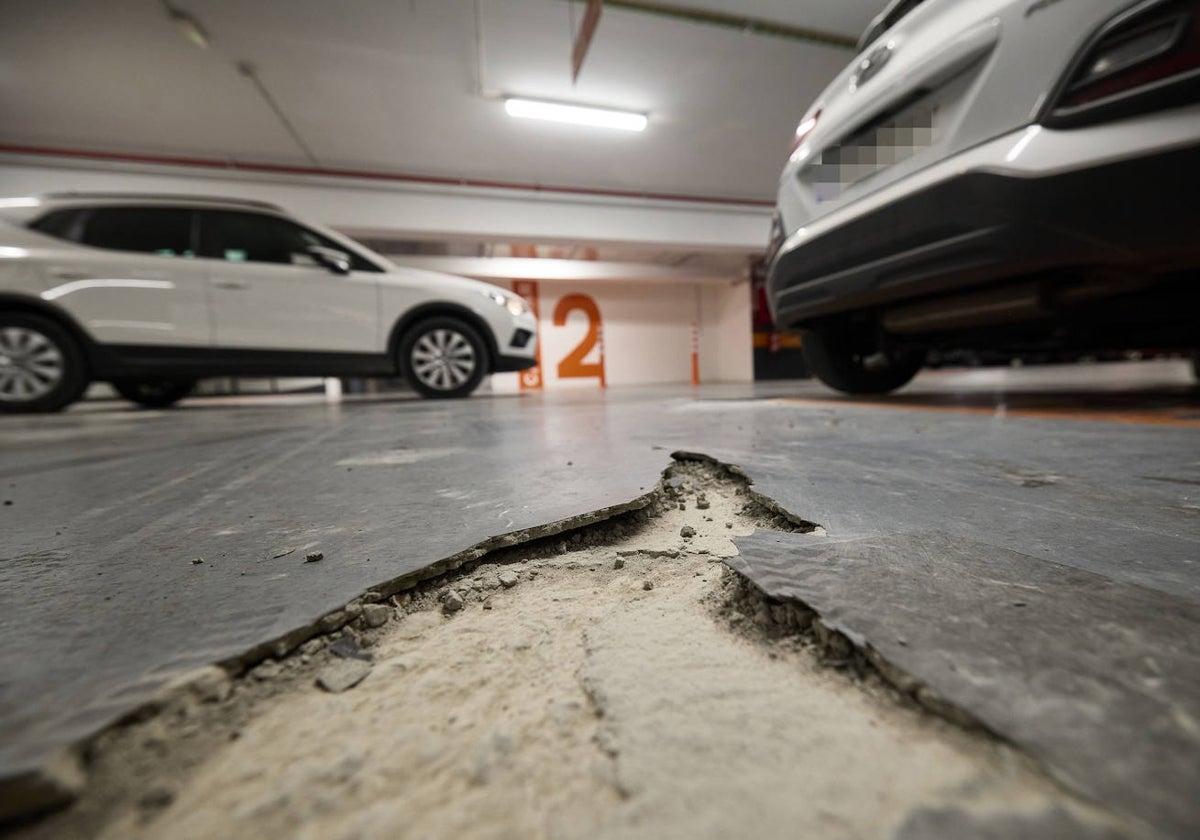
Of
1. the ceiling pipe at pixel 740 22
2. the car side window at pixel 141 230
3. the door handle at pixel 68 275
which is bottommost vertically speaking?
the door handle at pixel 68 275

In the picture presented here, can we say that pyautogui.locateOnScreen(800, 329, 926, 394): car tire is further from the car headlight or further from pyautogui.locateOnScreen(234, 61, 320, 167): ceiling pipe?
pyautogui.locateOnScreen(234, 61, 320, 167): ceiling pipe

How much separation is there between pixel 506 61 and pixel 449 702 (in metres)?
5.87

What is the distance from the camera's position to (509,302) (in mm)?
4613

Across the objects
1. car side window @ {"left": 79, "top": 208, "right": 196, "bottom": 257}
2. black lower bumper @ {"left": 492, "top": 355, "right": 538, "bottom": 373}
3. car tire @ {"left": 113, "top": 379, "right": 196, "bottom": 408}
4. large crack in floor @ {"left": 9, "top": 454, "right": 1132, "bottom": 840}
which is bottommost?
large crack in floor @ {"left": 9, "top": 454, "right": 1132, "bottom": 840}

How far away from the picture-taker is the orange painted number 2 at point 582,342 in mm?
11539

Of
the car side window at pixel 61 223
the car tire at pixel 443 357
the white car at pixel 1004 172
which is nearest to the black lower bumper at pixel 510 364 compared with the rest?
the car tire at pixel 443 357

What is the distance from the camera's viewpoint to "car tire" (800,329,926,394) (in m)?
2.99

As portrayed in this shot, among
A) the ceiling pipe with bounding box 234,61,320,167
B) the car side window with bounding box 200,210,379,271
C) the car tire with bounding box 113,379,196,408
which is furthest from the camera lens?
the car tire with bounding box 113,379,196,408

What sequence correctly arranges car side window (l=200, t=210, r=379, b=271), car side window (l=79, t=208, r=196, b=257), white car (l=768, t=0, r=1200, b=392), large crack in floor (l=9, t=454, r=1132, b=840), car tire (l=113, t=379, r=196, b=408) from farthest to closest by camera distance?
car tire (l=113, t=379, r=196, b=408)
car side window (l=200, t=210, r=379, b=271)
car side window (l=79, t=208, r=196, b=257)
white car (l=768, t=0, r=1200, b=392)
large crack in floor (l=9, t=454, r=1132, b=840)

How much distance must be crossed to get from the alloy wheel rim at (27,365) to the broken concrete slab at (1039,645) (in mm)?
5017

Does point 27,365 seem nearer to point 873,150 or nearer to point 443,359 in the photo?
point 443,359

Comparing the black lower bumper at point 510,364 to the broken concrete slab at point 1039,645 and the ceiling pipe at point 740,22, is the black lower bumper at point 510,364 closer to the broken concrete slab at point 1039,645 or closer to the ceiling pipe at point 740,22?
the ceiling pipe at point 740,22

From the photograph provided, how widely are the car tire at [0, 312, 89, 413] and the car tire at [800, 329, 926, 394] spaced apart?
16.3ft

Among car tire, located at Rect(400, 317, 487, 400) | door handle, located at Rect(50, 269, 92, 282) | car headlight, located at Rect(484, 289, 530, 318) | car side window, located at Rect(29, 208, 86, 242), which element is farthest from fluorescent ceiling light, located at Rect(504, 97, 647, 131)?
door handle, located at Rect(50, 269, 92, 282)
